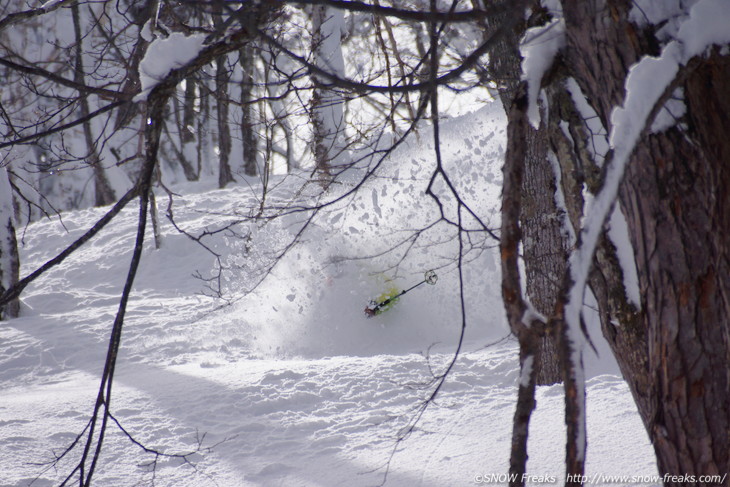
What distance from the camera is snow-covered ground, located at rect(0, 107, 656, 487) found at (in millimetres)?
3451

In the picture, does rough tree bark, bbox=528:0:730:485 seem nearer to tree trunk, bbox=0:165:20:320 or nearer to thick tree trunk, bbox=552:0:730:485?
thick tree trunk, bbox=552:0:730:485

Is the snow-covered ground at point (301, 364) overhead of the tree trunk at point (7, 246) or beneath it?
beneath

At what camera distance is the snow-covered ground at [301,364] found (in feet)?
11.3

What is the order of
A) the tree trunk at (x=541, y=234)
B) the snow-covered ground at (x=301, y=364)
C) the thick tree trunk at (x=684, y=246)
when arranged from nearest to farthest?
the thick tree trunk at (x=684, y=246)
the snow-covered ground at (x=301, y=364)
the tree trunk at (x=541, y=234)

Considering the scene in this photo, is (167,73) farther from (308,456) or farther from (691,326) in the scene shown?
(308,456)

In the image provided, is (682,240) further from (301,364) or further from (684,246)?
(301,364)

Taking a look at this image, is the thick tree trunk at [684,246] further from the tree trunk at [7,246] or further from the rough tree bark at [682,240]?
the tree trunk at [7,246]

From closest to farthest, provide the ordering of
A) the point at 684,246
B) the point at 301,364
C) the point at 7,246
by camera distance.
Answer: the point at 684,246
the point at 301,364
the point at 7,246

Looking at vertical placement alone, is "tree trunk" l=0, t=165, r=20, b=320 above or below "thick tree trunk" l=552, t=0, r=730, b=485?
above

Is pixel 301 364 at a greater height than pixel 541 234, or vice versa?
pixel 541 234

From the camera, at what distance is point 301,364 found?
5.48m

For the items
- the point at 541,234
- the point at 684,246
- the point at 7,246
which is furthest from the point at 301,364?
the point at 7,246

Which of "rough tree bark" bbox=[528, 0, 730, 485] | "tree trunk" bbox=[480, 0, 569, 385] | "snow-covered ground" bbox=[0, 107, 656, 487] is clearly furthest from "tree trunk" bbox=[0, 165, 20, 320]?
"rough tree bark" bbox=[528, 0, 730, 485]

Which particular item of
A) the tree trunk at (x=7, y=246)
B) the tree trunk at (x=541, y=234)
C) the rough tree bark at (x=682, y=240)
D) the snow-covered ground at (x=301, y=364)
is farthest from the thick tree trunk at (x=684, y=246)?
the tree trunk at (x=7, y=246)
